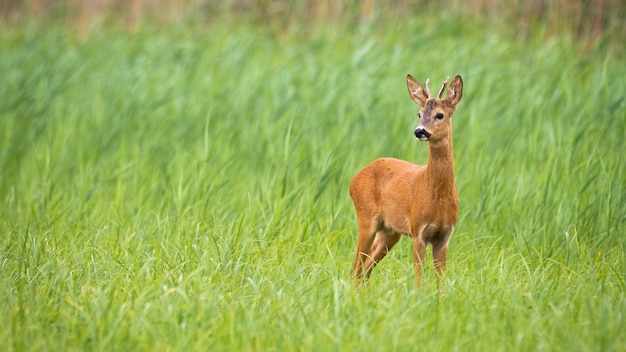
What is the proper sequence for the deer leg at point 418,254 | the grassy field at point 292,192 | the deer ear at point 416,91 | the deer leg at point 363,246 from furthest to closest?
the deer leg at point 363,246
the deer ear at point 416,91
the deer leg at point 418,254
the grassy field at point 292,192

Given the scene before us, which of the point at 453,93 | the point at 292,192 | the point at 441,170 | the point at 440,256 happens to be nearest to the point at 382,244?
the point at 440,256

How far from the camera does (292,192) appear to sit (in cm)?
615

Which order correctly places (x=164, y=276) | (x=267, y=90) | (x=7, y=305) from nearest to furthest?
1. (x=7, y=305)
2. (x=164, y=276)
3. (x=267, y=90)

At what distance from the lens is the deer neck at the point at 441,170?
4977mm

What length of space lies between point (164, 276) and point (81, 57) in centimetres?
649

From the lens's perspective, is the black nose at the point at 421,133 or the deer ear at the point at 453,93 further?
the deer ear at the point at 453,93

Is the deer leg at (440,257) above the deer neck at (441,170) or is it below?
below

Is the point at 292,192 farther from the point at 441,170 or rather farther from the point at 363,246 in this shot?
the point at 441,170

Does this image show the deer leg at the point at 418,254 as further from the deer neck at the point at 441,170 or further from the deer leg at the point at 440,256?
the deer neck at the point at 441,170

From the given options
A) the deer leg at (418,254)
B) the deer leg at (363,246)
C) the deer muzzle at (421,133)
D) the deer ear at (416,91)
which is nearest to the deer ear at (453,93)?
the deer ear at (416,91)

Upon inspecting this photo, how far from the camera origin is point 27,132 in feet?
27.2

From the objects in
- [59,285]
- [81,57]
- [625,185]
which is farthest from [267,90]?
[59,285]

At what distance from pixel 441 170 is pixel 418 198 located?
0.19 metres

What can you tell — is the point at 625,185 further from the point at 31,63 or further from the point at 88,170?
the point at 31,63
